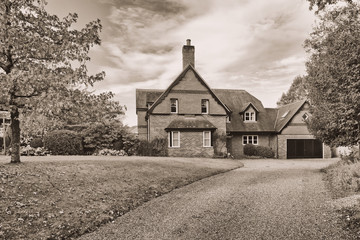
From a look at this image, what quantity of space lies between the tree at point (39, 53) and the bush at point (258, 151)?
23.5 metres

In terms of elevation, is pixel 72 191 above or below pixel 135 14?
below

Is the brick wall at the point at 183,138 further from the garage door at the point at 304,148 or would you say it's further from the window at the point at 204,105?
the garage door at the point at 304,148

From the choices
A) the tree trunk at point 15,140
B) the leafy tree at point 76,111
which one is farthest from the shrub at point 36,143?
the leafy tree at point 76,111

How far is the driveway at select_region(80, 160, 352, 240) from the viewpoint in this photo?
6035 mm

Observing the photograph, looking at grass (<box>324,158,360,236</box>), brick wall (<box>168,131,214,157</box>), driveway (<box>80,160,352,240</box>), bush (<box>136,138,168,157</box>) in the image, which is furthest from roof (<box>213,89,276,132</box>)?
driveway (<box>80,160,352,240</box>)

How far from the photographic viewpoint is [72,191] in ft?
28.3

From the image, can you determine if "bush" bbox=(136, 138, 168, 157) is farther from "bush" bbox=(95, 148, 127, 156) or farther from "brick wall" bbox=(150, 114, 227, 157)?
"bush" bbox=(95, 148, 127, 156)

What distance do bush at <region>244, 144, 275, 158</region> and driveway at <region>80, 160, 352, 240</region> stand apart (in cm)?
1992

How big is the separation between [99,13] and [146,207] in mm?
7814

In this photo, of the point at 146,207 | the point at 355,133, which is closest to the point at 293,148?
the point at 355,133

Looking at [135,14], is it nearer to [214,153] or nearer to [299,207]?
[299,207]

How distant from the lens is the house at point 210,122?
27.5 m

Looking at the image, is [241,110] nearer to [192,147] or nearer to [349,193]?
[192,147]

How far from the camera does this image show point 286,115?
32875 mm
